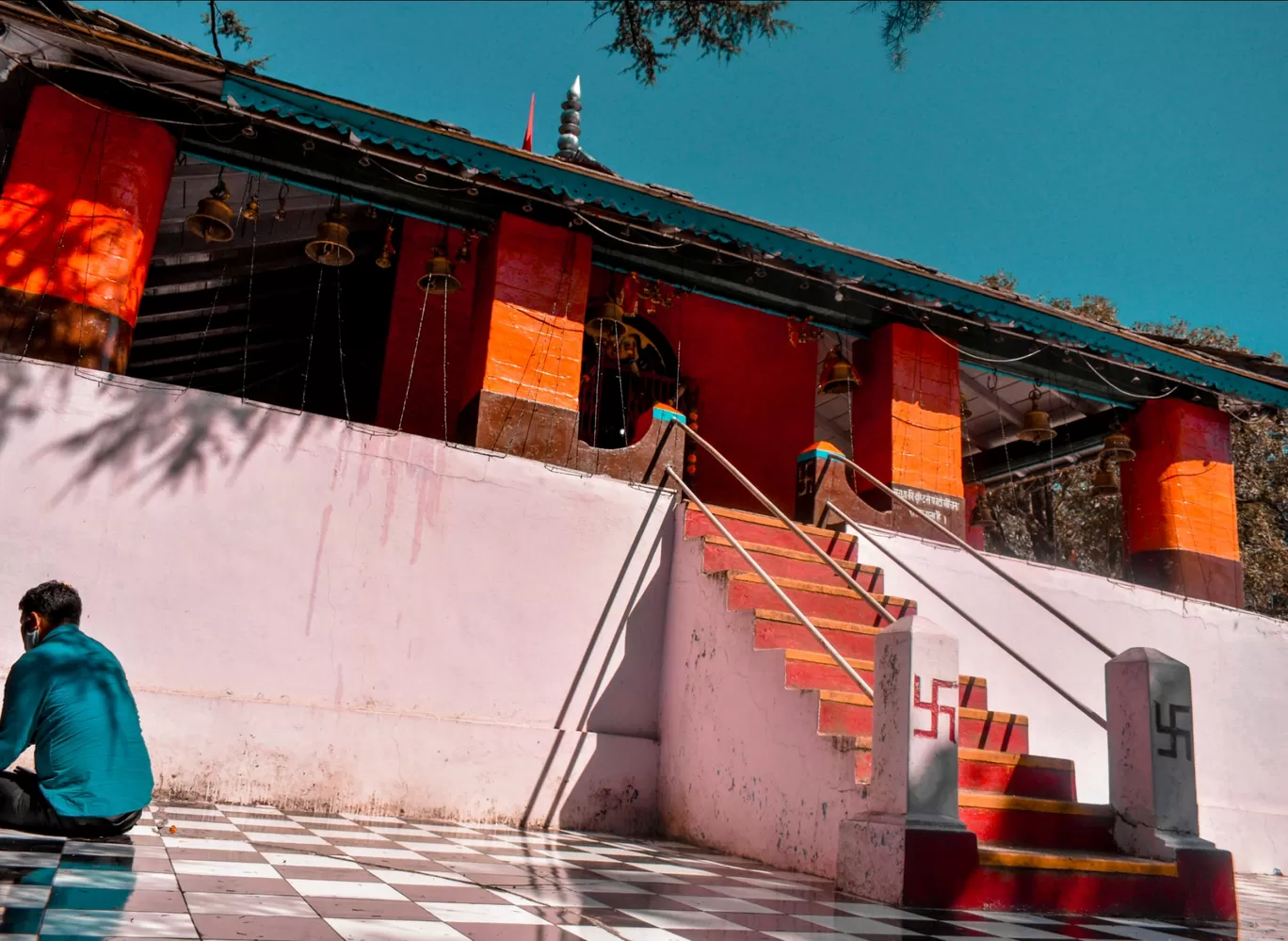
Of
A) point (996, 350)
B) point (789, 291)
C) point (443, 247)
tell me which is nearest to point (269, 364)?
point (443, 247)

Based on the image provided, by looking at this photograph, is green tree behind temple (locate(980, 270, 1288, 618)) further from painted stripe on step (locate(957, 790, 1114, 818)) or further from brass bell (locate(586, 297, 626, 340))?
painted stripe on step (locate(957, 790, 1114, 818))

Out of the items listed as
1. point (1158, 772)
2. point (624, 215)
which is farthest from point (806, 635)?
point (624, 215)

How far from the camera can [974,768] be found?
19.5ft

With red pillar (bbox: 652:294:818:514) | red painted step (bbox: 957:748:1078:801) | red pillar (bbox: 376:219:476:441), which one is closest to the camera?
red painted step (bbox: 957:748:1078:801)

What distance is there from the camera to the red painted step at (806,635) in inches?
264

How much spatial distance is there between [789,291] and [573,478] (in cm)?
354

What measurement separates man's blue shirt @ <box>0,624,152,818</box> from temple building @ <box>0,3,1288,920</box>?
7.18 feet

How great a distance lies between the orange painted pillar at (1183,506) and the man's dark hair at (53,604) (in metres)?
10.7

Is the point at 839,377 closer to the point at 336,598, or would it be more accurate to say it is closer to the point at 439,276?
the point at 439,276

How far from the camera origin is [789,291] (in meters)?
10.0

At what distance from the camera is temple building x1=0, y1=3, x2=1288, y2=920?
6094mm

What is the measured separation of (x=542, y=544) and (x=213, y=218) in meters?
3.68

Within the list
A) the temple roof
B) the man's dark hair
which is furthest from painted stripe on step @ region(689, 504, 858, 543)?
the man's dark hair

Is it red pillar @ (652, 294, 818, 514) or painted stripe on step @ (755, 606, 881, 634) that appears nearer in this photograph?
painted stripe on step @ (755, 606, 881, 634)
